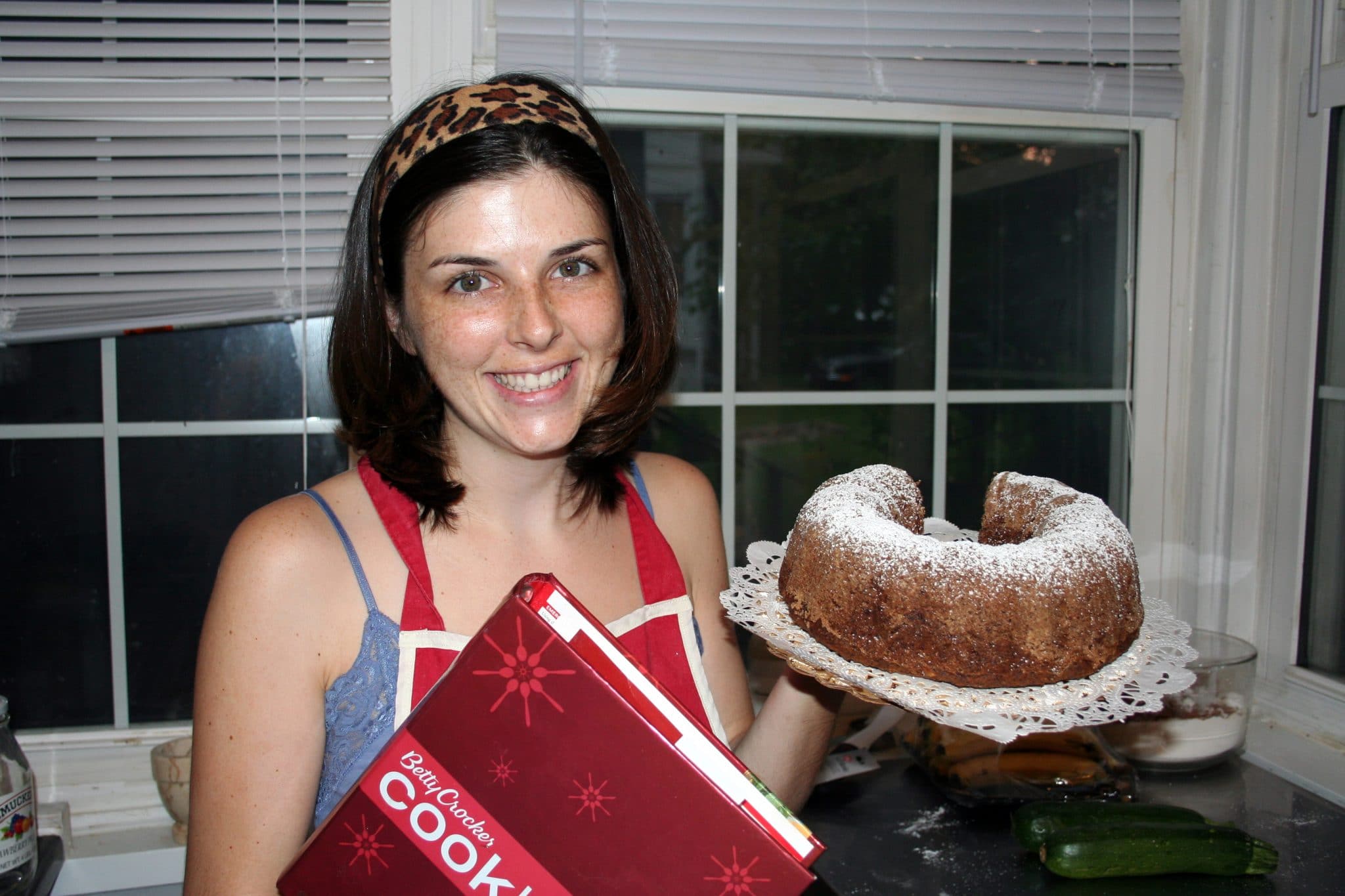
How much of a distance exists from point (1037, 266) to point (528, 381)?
46.9 inches

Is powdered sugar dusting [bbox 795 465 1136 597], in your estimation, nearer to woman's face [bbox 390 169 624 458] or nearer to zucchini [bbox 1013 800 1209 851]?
woman's face [bbox 390 169 624 458]

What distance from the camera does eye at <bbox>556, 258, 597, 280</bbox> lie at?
2.93 feet

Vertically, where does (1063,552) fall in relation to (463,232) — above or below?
below

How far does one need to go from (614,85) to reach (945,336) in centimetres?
72

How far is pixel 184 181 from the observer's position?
1357mm

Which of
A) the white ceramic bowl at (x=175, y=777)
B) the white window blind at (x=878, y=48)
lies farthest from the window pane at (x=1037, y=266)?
the white ceramic bowl at (x=175, y=777)

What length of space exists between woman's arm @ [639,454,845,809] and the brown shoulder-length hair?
5.5 inches

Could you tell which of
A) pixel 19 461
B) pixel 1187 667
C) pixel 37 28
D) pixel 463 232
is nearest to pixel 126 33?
pixel 37 28

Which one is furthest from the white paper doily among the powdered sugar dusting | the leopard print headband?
the leopard print headband

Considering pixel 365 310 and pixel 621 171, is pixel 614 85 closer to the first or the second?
pixel 621 171

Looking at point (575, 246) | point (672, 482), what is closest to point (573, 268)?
point (575, 246)

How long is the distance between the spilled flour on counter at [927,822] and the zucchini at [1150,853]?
165 millimetres

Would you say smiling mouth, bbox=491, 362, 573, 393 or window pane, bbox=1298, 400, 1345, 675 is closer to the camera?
smiling mouth, bbox=491, 362, 573, 393

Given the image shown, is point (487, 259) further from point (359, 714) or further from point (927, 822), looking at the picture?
point (927, 822)
